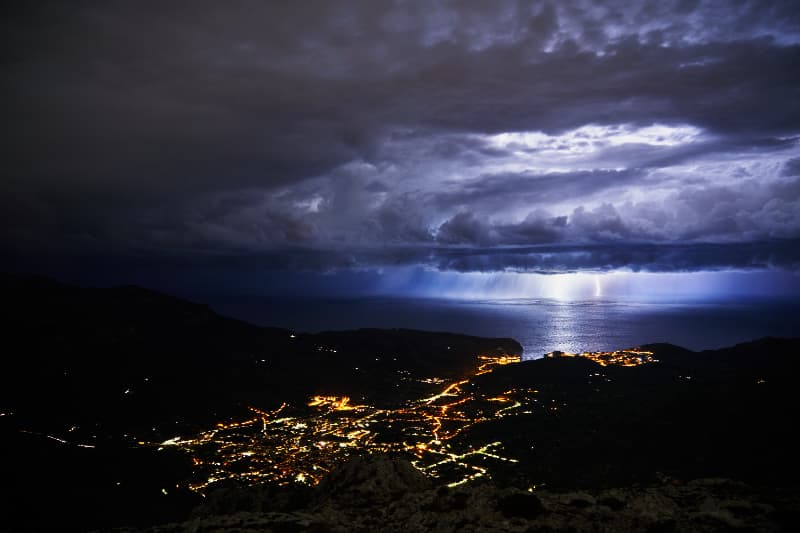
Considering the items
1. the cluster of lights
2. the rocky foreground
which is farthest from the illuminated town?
the rocky foreground

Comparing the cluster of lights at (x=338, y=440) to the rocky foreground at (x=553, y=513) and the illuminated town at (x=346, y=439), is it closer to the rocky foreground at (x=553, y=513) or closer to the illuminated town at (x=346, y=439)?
the illuminated town at (x=346, y=439)

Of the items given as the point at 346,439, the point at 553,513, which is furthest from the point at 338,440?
the point at 553,513

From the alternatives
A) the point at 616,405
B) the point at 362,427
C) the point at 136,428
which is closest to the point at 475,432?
the point at 362,427

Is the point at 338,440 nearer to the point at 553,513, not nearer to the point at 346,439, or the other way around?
the point at 346,439

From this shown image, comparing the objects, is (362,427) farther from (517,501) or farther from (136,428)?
(517,501)

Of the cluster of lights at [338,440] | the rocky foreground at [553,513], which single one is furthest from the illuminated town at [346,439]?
the rocky foreground at [553,513]

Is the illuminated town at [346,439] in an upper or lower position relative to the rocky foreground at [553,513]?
lower
